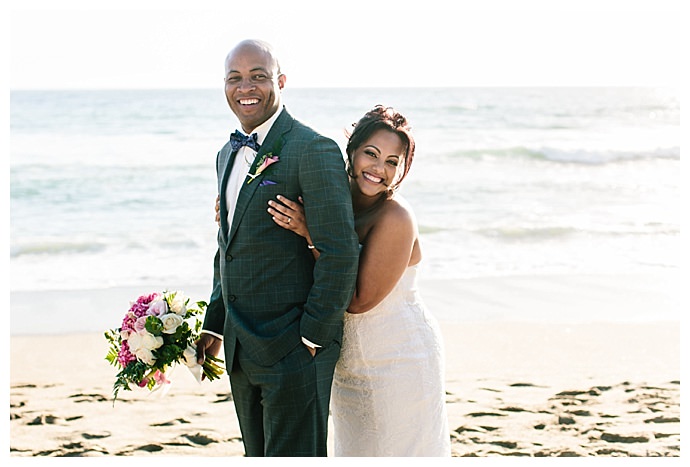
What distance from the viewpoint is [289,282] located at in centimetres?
334

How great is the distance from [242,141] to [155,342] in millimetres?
983

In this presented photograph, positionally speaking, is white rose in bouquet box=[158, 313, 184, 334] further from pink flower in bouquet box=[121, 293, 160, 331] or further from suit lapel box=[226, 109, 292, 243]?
suit lapel box=[226, 109, 292, 243]

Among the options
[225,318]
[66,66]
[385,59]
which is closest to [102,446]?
[225,318]

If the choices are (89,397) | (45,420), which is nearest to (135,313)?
(45,420)

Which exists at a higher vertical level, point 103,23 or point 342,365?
point 103,23

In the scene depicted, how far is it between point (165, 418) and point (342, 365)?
2563 millimetres

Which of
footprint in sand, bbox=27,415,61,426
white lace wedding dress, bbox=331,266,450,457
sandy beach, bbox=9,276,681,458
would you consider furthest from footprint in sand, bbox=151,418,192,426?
white lace wedding dress, bbox=331,266,450,457

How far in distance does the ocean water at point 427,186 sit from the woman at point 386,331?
6.28 metres

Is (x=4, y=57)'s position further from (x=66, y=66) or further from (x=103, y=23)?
(x=66, y=66)

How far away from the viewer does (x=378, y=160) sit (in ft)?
11.6

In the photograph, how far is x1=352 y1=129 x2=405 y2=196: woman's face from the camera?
11.6 ft

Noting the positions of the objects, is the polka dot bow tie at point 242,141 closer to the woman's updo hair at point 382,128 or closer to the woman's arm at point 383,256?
the woman's updo hair at point 382,128

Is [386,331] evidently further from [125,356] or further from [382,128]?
[125,356]

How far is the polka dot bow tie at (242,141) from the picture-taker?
3.45 metres
